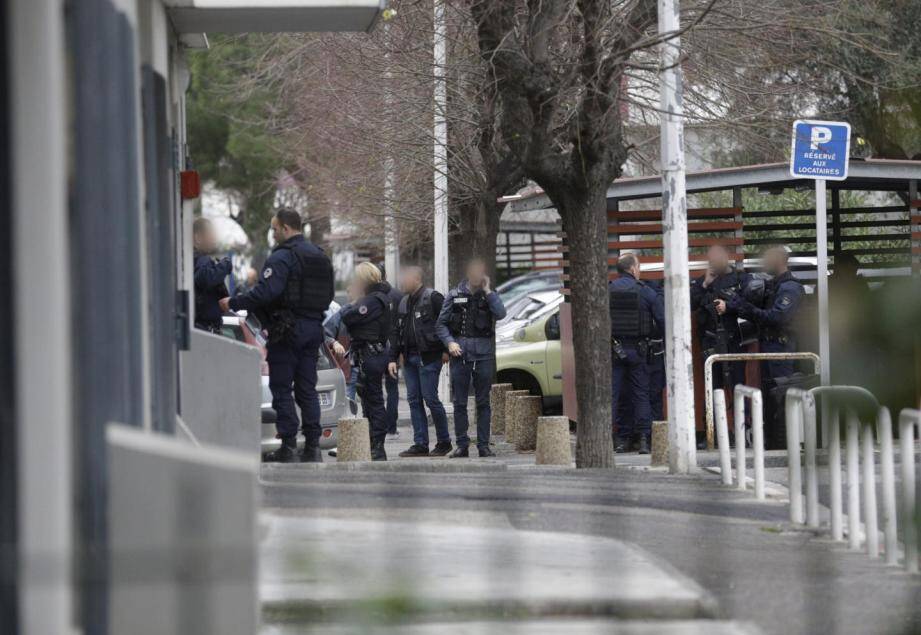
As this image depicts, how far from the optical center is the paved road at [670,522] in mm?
6460

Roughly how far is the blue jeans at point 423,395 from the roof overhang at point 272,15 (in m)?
5.76

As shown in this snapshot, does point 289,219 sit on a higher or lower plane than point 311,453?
higher

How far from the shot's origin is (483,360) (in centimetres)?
1414

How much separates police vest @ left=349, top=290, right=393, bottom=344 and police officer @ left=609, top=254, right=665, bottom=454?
206 centimetres

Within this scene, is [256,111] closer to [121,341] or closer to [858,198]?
[858,198]

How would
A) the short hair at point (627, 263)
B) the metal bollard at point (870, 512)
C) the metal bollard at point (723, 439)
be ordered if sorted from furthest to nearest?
the short hair at point (627, 263) → the metal bollard at point (723, 439) → the metal bollard at point (870, 512)

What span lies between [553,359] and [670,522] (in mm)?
9811

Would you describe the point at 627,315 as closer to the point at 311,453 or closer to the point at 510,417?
the point at 510,417

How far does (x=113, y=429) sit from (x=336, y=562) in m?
2.01

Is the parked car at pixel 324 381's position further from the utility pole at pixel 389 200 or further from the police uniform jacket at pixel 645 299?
the utility pole at pixel 389 200

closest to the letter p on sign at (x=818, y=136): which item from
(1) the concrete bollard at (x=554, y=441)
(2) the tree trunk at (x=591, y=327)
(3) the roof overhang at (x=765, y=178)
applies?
(2) the tree trunk at (x=591, y=327)

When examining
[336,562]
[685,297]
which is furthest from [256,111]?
[336,562]

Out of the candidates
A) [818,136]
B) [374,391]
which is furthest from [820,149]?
[374,391]

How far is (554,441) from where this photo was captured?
512 inches
